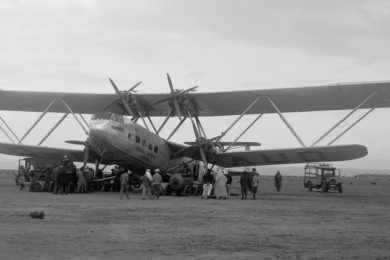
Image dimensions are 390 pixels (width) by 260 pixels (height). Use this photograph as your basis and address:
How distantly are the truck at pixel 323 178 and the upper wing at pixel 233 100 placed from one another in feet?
37.1

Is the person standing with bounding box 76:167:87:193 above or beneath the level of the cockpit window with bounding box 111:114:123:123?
beneath

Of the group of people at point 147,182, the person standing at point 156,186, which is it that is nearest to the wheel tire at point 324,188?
the group of people at point 147,182

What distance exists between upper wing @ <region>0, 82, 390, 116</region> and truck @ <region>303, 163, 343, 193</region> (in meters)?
11.3

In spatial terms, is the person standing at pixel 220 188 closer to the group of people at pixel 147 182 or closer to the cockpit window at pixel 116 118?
the group of people at pixel 147 182

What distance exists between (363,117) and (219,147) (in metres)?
7.33

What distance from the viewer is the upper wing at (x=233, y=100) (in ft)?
82.7

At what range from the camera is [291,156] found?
26188 mm

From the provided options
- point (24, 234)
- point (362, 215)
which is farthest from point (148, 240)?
point (362, 215)

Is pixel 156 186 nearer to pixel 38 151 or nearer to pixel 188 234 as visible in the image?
pixel 38 151

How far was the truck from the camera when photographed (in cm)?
3800

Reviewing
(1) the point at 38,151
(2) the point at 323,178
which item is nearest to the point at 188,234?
(1) the point at 38,151

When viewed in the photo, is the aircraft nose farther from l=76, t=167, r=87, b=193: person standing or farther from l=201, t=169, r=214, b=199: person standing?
l=201, t=169, r=214, b=199: person standing

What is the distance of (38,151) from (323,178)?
20.5 meters

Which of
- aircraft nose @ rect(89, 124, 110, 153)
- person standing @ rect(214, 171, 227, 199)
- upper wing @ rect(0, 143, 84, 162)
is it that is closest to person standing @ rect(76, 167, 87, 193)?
aircraft nose @ rect(89, 124, 110, 153)
